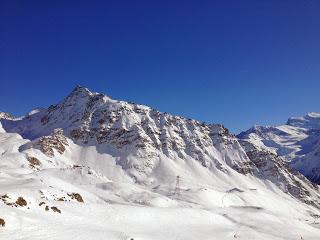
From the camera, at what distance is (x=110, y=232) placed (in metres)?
44.2

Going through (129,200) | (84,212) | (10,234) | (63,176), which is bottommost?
(10,234)

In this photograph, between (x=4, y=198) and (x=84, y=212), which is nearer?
(x=4, y=198)

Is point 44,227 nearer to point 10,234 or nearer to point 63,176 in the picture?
point 10,234

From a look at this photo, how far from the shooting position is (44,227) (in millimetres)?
41156

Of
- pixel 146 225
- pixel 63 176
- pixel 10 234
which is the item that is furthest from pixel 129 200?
pixel 10 234

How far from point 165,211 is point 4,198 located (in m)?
25.4

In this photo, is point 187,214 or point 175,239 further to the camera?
point 187,214

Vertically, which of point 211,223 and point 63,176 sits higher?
point 63,176

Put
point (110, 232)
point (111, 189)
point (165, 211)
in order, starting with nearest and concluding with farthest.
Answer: point (110, 232) < point (165, 211) < point (111, 189)

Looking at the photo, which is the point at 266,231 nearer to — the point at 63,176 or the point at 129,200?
the point at 129,200

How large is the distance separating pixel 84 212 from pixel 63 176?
409ft

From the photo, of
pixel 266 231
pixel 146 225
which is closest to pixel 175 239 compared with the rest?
pixel 146 225

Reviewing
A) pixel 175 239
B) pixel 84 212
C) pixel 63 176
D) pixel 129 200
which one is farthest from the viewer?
pixel 63 176

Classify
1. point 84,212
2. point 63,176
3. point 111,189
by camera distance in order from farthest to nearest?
point 63,176, point 111,189, point 84,212
